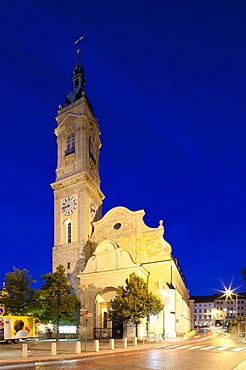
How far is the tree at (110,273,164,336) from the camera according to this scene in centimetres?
3506

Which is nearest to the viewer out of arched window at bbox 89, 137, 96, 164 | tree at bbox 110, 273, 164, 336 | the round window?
tree at bbox 110, 273, 164, 336

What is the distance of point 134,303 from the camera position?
35.2 metres

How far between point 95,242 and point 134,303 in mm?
15783

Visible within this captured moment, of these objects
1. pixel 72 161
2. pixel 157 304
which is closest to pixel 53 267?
pixel 72 161

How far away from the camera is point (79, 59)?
67.2 meters

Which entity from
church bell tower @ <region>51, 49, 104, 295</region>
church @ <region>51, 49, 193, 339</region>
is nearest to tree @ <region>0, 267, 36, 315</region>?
church @ <region>51, 49, 193, 339</region>

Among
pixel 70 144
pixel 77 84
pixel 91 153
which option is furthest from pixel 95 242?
pixel 77 84

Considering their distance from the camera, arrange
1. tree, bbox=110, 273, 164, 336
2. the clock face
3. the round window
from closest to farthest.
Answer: tree, bbox=110, 273, 164, 336 < the round window < the clock face

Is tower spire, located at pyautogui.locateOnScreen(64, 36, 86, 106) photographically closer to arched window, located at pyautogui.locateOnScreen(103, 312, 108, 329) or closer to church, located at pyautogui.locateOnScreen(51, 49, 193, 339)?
church, located at pyautogui.locateOnScreen(51, 49, 193, 339)

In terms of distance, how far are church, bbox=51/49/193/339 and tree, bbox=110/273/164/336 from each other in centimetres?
141

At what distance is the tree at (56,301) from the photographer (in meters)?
39.1

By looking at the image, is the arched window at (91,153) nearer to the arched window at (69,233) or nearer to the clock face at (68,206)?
the clock face at (68,206)

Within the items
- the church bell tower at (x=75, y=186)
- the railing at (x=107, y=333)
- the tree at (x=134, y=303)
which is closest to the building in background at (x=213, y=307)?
the church bell tower at (x=75, y=186)

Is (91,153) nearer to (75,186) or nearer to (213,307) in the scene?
(75,186)
